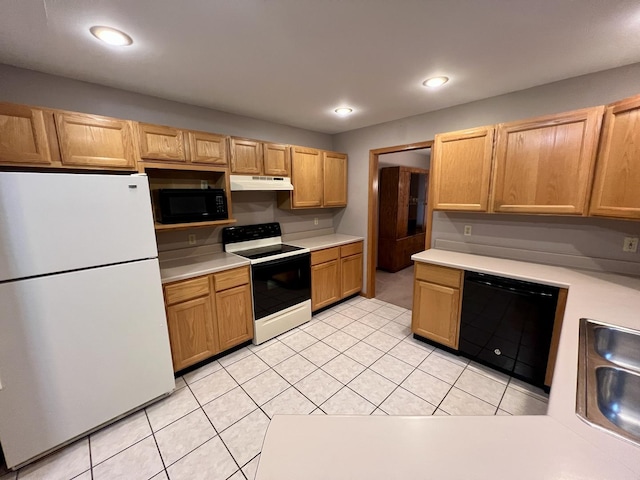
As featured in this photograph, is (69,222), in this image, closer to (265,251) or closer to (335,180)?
(265,251)

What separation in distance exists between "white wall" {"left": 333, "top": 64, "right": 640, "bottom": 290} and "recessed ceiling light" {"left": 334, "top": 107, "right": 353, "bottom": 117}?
0.67 metres

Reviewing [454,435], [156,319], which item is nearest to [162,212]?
[156,319]

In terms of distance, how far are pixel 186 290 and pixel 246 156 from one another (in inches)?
58.3

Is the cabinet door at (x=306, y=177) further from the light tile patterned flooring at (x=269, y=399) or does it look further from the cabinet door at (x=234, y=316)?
the light tile patterned flooring at (x=269, y=399)

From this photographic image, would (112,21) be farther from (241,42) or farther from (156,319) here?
(156,319)

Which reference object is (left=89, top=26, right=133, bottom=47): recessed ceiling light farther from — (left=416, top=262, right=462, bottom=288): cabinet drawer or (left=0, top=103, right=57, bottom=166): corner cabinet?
(left=416, top=262, right=462, bottom=288): cabinet drawer

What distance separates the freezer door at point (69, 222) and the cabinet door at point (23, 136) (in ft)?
1.39

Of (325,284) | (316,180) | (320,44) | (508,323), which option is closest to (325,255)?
(325,284)

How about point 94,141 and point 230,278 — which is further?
point 230,278

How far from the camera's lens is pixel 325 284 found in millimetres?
3365

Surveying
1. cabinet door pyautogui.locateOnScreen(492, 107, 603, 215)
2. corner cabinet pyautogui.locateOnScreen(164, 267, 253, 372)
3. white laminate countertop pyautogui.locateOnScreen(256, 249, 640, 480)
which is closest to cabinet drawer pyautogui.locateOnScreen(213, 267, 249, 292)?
corner cabinet pyautogui.locateOnScreen(164, 267, 253, 372)

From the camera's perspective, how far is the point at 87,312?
1.60 meters

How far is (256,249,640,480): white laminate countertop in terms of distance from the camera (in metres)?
0.55

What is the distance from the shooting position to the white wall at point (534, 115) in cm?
196
